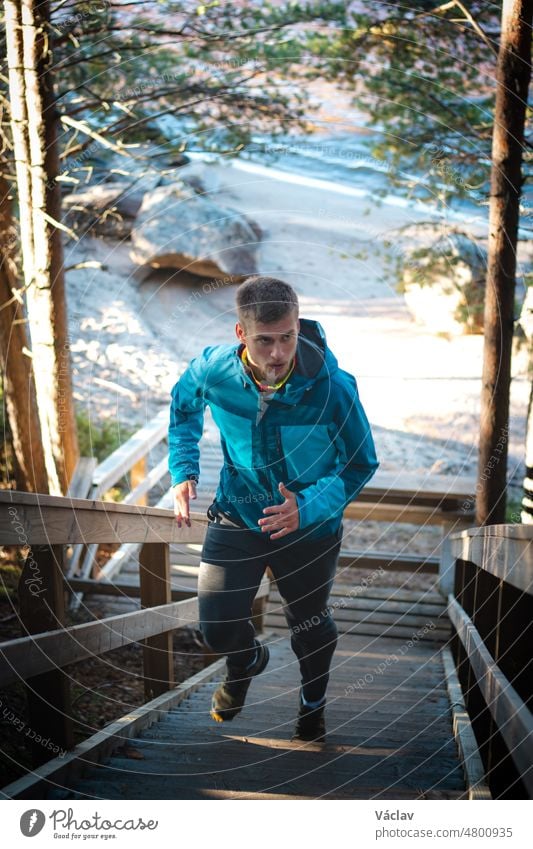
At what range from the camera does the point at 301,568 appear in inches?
110

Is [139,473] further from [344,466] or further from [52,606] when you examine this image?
[52,606]

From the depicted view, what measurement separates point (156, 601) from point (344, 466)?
1047mm

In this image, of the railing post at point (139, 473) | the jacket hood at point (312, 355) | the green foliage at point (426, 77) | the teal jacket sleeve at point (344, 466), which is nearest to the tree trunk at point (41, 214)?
the railing post at point (139, 473)

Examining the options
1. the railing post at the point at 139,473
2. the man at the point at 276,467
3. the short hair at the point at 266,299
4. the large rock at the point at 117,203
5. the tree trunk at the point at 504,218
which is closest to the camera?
the short hair at the point at 266,299

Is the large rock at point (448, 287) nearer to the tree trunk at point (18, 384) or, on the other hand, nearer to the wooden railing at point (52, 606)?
the tree trunk at point (18, 384)

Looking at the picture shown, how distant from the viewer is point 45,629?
7.83 ft

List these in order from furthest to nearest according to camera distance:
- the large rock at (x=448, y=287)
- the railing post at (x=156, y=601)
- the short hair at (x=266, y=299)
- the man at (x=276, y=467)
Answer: the large rock at (x=448, y=287), the railing post at (x=156, y=601), the man at (x=276, y=467), the short hair at (x=266, y=299)

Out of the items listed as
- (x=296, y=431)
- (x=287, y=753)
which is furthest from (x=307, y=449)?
(x=287, y=753)

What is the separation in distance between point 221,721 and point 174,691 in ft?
1.19

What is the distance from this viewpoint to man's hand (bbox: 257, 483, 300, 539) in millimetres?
2680

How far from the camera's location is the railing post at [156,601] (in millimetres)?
3309

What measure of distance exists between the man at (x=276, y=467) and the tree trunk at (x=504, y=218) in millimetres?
1357

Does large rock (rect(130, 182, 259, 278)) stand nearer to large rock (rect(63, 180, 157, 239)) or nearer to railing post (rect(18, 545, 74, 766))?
large rock (rect(63, 180, 157, 239))
